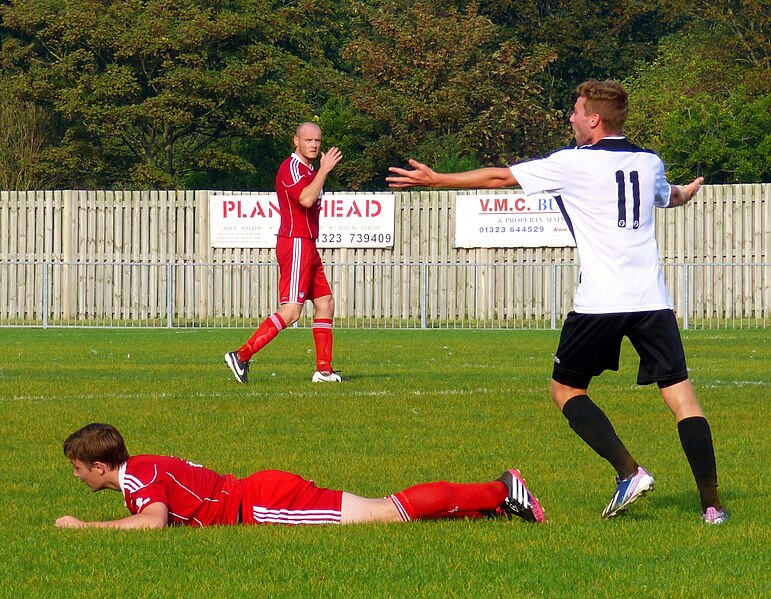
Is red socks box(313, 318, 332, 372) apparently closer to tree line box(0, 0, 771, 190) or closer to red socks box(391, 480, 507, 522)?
red socks box(391, 480, 507, 522)

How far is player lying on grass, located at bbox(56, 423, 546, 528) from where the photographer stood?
20.1 feet

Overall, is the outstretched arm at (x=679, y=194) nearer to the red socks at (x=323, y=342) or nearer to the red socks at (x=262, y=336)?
the red socks at (x=262, y=336)

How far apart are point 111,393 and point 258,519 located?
22.3 feet

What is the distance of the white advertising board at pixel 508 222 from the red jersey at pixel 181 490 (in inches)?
1021

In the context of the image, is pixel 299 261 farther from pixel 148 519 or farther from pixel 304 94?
pixel 304 94

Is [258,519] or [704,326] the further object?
[704,326]

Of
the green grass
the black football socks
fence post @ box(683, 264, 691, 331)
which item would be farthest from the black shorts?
fence post @ box(683, 264, 691, 331)

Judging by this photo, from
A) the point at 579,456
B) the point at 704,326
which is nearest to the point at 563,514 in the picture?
the point at 579,456

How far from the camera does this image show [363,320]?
1218 inches

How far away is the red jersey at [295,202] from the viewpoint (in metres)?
13.5

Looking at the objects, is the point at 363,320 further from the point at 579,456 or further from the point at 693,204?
the point at 579,456

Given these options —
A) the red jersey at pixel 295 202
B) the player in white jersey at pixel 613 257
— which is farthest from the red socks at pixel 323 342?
the player in white jersey at pixel 613 257

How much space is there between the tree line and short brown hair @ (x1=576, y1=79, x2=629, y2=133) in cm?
3064

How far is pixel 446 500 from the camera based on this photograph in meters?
6.31
